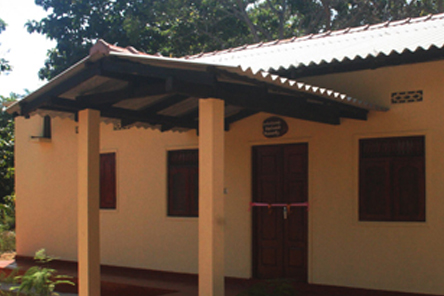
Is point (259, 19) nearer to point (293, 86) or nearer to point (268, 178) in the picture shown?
point (268, 178)

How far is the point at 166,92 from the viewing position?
209 inches

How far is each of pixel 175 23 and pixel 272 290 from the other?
16.2 metres

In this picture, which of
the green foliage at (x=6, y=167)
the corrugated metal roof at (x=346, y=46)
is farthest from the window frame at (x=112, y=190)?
the green foliage at (x=6, y=167)

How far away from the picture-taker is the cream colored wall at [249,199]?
6758 millimetres

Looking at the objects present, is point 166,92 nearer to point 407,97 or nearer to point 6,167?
point 407,97

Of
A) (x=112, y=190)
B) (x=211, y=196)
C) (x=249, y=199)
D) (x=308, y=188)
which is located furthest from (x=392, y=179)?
(x=112, y=190)

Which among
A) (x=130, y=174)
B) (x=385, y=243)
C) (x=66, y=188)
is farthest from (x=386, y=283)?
(x=66, y=188)

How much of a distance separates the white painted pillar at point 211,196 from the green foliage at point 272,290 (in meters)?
0.33

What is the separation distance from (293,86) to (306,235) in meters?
2.96

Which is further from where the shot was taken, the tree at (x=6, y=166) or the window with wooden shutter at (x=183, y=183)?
the tree at (x=6, y=166)

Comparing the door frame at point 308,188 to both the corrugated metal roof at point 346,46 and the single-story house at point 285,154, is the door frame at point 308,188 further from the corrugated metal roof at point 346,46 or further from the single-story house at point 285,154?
the corrugated metal roof at point 346,46

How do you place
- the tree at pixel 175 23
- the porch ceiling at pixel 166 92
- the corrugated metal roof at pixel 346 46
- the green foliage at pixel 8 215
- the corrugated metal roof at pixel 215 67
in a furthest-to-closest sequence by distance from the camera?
the tree at pixel 175 23 < the green foliage at pixel 8 215 < the corrugated metal roof at pixel 346 46 < the porch ceiling at pixel 166 92 < the corrugated metal roof at pixel 215 67

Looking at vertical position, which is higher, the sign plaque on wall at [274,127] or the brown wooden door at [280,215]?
the sign plaque on wall at [274,127]

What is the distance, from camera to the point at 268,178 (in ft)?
26.9
